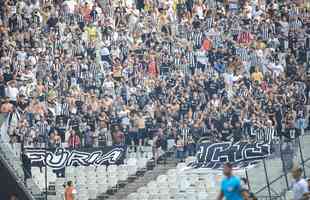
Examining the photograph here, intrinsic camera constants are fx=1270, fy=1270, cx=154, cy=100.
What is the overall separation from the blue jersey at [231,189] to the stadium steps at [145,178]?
40.1 feet

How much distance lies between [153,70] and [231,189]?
56.3 feet

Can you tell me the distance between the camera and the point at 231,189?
75.5 feet

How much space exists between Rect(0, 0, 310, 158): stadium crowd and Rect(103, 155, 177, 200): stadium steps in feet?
1.91

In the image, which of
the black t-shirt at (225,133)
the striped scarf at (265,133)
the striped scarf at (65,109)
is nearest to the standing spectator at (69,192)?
the striped scarf at (65,109)

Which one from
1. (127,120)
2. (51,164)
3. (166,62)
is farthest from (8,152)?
(166,62)

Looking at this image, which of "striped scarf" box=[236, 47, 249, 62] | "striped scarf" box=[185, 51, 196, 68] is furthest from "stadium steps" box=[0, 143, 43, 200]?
"striped scarf" box=[236, 47, 249, 62]

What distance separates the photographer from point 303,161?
106 feet

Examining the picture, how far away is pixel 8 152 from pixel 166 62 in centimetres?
674

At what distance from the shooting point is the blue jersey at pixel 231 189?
23.0 meters

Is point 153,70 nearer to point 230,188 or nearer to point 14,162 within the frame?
point 14,162

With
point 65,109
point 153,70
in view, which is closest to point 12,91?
point 65,109

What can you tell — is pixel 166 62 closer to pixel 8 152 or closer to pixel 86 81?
pixel 86 81

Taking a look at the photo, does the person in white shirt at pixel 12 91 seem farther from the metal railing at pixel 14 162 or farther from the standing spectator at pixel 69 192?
the standing spectator at pixel 69 192

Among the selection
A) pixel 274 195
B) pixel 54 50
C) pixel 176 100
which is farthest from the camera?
pixel 54 50
